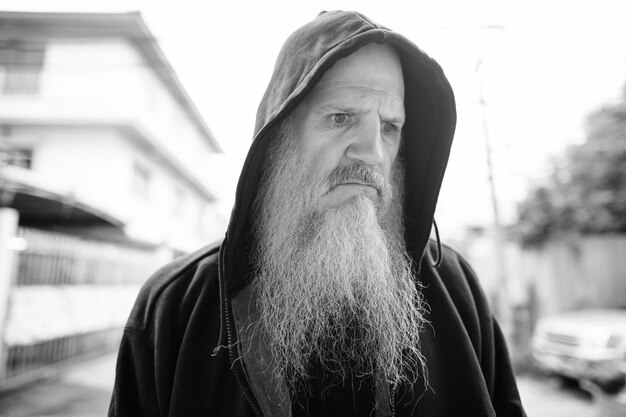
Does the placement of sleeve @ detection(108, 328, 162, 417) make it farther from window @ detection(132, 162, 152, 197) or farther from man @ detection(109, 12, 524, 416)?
window @ detection(132, 162, 152, 197)

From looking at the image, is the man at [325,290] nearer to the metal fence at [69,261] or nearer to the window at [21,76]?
the metal fence at [69,261]

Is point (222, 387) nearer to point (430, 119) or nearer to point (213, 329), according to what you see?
point (213, 329)

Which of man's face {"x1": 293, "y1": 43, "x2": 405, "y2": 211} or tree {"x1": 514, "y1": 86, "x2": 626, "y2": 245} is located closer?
man's face {"x1": 293, "y1": 43, "x2": 405, "y2": 211}

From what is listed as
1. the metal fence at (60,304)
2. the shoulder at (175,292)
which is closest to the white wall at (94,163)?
the metal fence at (60,304)

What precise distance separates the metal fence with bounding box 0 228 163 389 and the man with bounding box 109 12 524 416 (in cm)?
507

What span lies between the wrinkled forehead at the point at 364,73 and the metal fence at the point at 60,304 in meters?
5.46

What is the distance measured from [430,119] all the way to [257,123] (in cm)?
77

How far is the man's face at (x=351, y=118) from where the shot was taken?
1.46m

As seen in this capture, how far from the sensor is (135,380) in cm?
136

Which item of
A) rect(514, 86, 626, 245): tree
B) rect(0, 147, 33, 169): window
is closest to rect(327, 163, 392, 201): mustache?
rect(514, 86, 626, 245): tree

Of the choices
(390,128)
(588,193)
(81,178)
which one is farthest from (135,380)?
(588,193)

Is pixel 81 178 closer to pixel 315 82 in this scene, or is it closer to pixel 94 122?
pixel 94 122

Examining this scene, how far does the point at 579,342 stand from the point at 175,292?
6765 mm

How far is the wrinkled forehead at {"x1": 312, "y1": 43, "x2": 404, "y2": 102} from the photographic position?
1.46 meters
